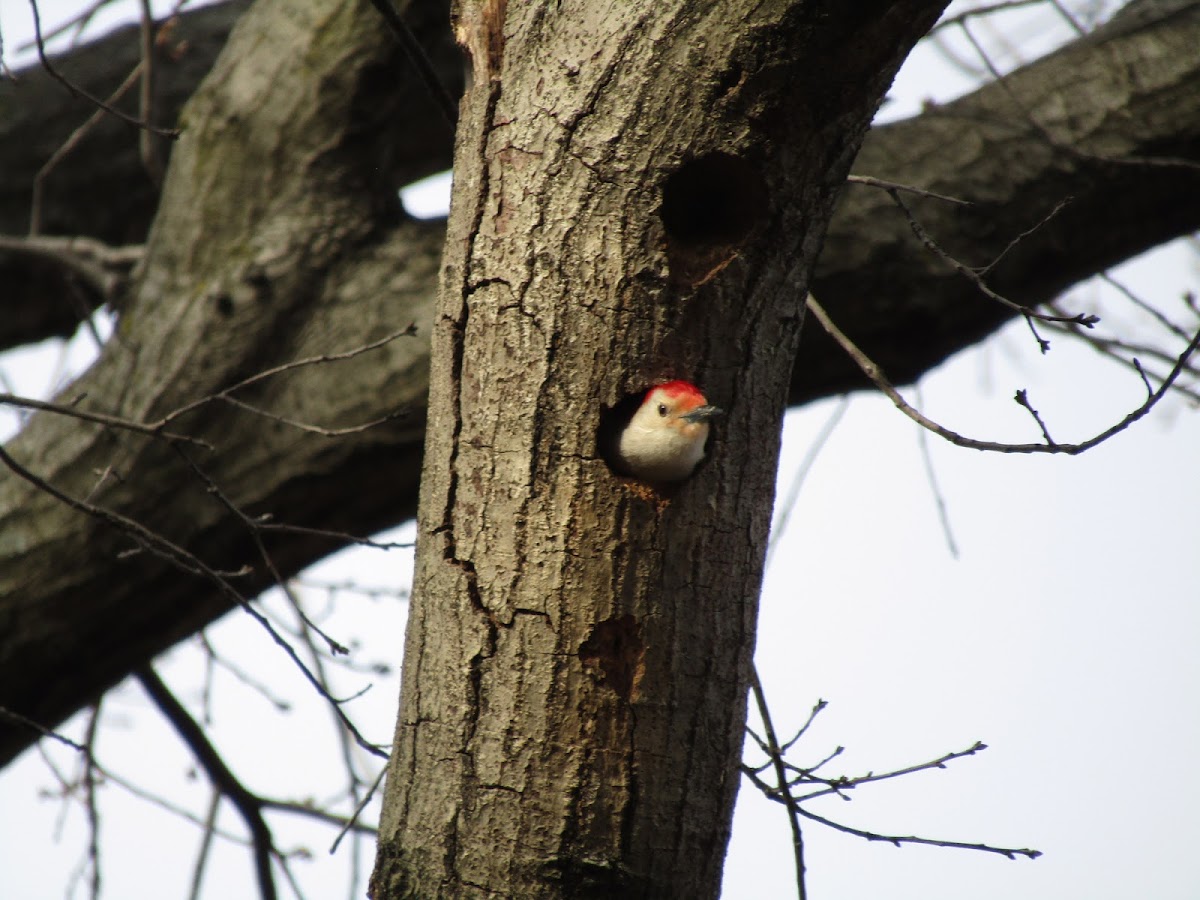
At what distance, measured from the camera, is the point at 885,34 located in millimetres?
2230

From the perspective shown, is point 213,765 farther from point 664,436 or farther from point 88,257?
point 664,436

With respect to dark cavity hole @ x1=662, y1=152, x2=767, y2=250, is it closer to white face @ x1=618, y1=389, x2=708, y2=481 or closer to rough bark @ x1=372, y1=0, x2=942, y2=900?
rough bark @ x1=372, y1=0, x2=942, y2=900

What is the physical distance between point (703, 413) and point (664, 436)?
0.33 ft

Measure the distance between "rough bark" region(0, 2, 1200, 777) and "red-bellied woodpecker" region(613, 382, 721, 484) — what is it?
4.85 feet

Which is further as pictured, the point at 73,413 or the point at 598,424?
the point at 73,413

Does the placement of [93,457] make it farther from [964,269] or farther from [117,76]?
[964,269]

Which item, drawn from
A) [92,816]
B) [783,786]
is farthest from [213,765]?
[783,786]

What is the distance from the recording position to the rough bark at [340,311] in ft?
12.7

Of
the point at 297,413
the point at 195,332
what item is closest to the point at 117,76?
the point at 195,332

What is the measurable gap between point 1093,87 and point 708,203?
2.28 meters

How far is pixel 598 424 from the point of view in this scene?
242cm

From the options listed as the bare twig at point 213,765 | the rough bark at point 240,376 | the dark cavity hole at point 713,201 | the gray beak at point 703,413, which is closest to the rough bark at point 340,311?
the rough bark at point 240,376

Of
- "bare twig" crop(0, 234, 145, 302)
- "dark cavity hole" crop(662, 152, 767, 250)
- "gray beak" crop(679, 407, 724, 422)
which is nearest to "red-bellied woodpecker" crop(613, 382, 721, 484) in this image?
"gray beak" crop(679, 407, 724, 422)

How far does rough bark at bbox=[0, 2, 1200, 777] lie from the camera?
3881 millimetres
